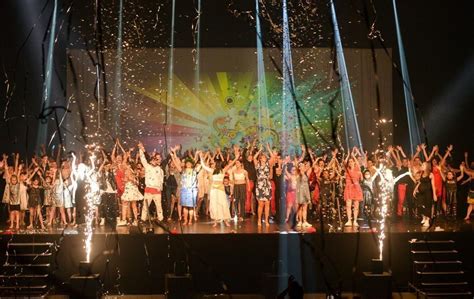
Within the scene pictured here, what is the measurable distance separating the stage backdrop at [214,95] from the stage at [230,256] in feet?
18.0

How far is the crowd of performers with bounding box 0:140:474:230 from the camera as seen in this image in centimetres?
1142

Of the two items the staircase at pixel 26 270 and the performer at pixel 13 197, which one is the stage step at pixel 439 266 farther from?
the performer at pixel 13 197

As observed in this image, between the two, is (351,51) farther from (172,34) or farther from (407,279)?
(407,279)

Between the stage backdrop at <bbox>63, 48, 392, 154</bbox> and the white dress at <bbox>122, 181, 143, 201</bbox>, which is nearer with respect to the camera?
the white dress at <bbox>122, 181, 143, 201</bbox>

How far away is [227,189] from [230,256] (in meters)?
2.21

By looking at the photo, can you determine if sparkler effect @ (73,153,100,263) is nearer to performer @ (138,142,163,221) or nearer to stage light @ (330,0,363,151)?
performer @ (138,142,163,221)

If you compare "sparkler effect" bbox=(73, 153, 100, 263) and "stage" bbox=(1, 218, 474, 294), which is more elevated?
"sparkler effect" bbox=(73, 153, 100, 263)

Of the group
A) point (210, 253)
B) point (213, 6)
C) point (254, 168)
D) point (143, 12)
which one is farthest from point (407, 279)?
point (143, 12)

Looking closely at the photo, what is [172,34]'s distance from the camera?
15.0 meters

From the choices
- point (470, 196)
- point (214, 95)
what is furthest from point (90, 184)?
point (470, 196)

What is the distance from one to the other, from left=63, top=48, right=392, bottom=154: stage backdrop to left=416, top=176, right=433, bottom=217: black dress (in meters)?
3.44

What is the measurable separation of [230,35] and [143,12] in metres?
2.29

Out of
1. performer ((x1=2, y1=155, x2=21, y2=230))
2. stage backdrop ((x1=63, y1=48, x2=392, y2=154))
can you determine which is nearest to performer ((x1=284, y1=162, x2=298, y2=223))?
stage backdrop ((x1=63, y1=48, x2=392, y2=154))

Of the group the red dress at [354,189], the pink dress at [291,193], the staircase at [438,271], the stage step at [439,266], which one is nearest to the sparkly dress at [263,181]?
the pink dress at [291,193]
